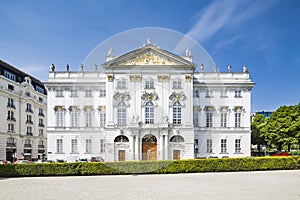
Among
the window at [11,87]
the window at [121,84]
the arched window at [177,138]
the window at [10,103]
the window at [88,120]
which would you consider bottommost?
the arched window at [177,138]

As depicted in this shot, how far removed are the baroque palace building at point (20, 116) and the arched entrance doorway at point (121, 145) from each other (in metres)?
26.6

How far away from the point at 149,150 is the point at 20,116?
112ft

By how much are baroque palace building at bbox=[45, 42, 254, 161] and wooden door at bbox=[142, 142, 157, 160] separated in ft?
0.10

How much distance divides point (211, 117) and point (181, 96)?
7266 mm

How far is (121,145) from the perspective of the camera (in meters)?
39.0

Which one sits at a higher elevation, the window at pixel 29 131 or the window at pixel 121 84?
the window at pixel 121 84

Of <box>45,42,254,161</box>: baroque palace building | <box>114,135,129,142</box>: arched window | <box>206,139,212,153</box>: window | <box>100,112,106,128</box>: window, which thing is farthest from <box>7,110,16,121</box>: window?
<box>206,139,212,153</box>: window

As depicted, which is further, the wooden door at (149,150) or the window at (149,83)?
the window at (149,83)

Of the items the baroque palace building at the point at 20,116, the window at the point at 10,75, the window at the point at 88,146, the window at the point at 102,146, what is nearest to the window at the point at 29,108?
the baroque palace building at the point at 20,116

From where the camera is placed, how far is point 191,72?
39.9 metres

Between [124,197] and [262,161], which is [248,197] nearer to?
[124,197]

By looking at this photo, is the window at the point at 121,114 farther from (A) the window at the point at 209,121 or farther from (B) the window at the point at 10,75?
(B) the window at the point at 10,75

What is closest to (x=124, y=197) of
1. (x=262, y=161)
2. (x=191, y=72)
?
(x=262, y=161)

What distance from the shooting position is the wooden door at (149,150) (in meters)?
39.0
